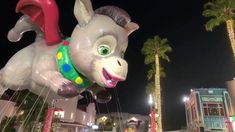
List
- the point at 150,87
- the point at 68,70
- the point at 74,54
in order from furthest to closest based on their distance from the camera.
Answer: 1. the point at 150,87
2. the point at 68,70
3. the point at 74,54

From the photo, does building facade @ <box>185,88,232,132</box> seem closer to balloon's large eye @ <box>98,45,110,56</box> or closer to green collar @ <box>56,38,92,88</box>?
green collar @ <box>56,38,92,88</box>

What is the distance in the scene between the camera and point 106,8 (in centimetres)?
422

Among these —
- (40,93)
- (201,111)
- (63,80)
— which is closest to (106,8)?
(63,80)

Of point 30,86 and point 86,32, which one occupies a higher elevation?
point 86,32

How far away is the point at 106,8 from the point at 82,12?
0.46 meters

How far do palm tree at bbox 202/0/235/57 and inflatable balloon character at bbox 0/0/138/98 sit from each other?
1399 cm

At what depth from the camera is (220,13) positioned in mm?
16828

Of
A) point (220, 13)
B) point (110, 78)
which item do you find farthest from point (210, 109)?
point (110, 78)

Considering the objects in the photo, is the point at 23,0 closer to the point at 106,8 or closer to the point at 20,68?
the point at 20,68

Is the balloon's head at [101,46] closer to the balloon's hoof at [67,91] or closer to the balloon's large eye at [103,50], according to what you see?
the balloon's large eye at [103,50]

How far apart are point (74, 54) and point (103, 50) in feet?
1.64

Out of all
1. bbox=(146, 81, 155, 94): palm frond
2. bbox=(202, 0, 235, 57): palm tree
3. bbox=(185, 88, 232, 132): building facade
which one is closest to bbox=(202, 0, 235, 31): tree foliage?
bbox=(202, 0, 235, 57): palm tree

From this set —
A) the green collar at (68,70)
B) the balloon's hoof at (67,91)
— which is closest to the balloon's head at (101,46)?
the green collar at (68,70)

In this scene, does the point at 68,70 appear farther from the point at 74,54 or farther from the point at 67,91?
the point at 67,91
